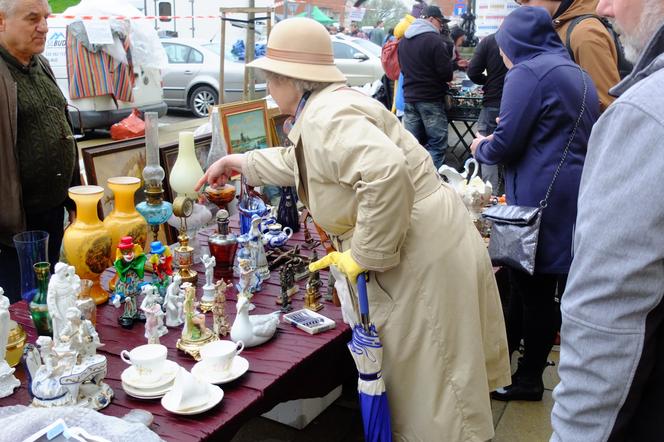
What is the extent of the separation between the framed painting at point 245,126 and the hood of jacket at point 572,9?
1.61 m

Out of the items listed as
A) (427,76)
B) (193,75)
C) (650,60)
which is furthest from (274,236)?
(193,75)

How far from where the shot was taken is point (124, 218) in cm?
212

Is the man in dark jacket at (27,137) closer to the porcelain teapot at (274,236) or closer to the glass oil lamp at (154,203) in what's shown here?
the glass oil lamp at (154,203)

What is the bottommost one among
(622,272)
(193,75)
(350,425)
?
(350,425)

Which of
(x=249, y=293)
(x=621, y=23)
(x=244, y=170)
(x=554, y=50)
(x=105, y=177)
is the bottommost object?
(x=249, y=293)

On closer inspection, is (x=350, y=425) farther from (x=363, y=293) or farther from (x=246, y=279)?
(x=363, y=293)

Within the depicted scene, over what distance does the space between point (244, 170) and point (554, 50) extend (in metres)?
1.34

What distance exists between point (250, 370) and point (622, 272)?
43.4 inches

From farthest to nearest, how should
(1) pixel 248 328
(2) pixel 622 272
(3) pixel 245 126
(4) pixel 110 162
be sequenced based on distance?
(3) pixel 245 126, (4) pixel 110 162, (1) pixel 248 328, (2) pixel 622 272

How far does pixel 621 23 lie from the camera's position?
42.4 inches

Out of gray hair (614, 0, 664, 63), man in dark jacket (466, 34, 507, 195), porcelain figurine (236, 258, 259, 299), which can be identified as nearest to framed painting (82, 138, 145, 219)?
porcelain figurine (236, 258, 259, 299)

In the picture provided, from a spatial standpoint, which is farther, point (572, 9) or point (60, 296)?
point (572, 9)

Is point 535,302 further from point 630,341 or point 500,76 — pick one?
point 500,76

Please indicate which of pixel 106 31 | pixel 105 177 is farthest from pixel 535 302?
pixel 106 31
